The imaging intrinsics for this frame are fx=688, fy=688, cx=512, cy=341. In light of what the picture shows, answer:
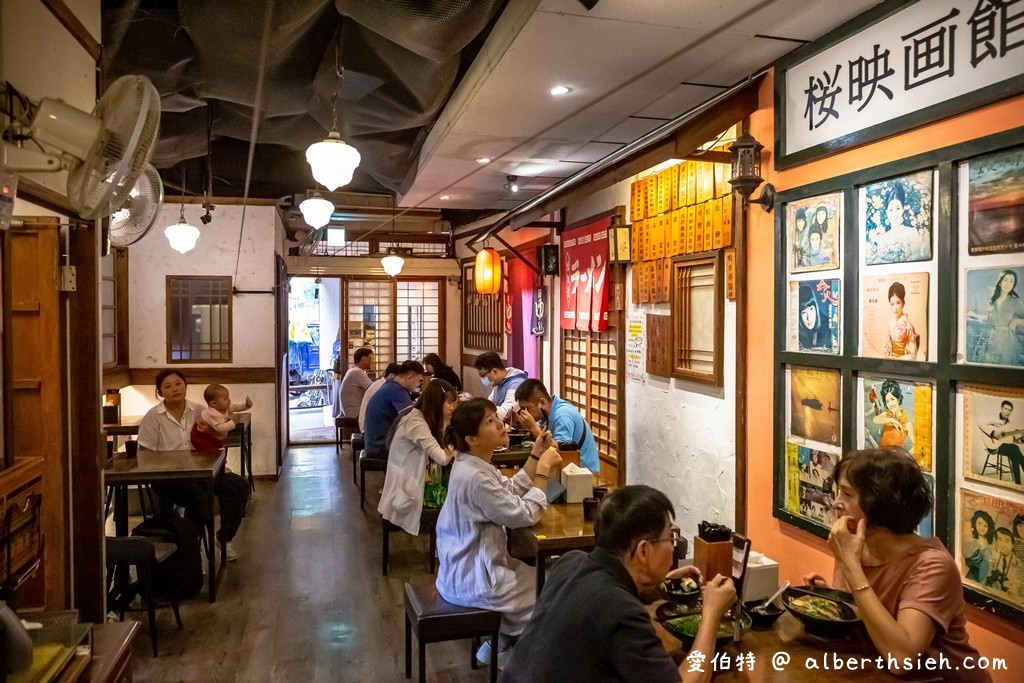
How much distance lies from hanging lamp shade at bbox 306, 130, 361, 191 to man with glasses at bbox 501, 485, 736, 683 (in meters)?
3.10

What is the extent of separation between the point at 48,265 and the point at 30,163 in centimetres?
63

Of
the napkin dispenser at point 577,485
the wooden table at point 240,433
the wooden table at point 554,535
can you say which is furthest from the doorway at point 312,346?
the wooden table at point 554,535

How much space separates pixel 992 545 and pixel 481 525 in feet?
6.62

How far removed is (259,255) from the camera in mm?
7926

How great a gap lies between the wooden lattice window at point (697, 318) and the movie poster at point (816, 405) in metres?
0.85

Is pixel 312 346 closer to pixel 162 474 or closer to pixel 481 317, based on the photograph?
pixel 481 317

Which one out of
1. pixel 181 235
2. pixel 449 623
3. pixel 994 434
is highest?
pixel 181 235

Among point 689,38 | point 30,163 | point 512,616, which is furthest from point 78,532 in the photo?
point 689,38

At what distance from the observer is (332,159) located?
4.27 meters

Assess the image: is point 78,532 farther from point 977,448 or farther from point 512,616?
point 977,448

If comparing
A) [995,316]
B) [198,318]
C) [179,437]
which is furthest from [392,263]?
[995,316]

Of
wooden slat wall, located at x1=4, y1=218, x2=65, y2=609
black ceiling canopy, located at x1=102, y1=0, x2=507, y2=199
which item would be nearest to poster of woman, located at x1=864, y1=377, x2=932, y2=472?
black ceiling canopy, located at x1=102, y1=0, x2=507, y2=199

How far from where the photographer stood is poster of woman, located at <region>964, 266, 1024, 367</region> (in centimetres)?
240

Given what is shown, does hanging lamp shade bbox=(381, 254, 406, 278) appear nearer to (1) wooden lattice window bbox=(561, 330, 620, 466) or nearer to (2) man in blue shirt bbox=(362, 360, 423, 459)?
(1) wooden lattice window bbox=(561, 330, 620, 466)
